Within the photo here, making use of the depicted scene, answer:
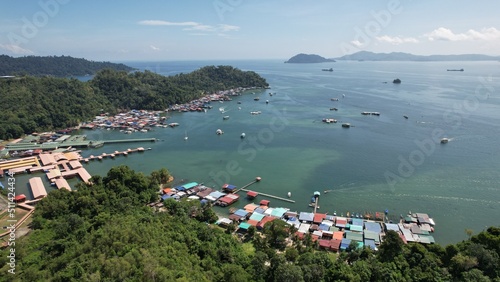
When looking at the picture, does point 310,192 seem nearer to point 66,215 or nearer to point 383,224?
point 383,224

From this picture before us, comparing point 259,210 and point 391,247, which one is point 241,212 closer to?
point 259,210

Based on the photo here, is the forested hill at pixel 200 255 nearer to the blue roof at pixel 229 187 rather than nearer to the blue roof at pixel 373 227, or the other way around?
the blue roof at pixel 373 227

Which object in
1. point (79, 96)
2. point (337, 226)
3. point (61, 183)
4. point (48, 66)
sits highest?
point (79, 96)

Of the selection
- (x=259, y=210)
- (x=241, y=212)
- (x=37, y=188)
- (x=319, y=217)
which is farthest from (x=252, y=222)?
(x=37, y=188)

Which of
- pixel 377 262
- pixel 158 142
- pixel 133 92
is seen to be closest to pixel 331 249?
pixel 377 262

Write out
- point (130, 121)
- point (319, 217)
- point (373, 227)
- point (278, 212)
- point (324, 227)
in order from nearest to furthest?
point (373, 227), point (324, 227), point (319, 217), point (278, 212), point (130, 121)

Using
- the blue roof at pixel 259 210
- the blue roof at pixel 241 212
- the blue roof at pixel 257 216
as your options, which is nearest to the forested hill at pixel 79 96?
the blue roof at pixel 241 212
